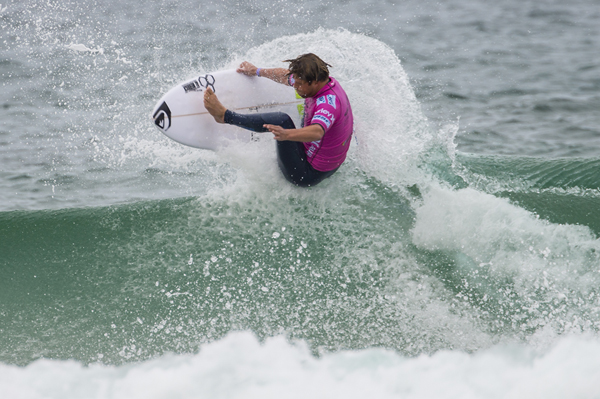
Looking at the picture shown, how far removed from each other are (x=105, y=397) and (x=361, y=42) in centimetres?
361

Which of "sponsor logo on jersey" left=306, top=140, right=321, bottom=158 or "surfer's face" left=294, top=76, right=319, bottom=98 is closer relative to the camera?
"surfer's face" left=294, top=76, right=319, bottom=98

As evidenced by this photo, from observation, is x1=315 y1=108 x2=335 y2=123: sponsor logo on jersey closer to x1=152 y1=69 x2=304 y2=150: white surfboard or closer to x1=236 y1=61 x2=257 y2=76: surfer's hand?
x1=152 y1=69 x2=304 y2=150: white surfboard

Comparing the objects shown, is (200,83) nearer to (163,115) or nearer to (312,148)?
(163,115)

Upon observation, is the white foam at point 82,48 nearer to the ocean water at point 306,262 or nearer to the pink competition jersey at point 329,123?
the ocean water at point 306,262

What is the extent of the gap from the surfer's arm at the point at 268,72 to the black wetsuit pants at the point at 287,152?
1.63 ft

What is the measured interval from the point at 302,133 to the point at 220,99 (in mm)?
1206

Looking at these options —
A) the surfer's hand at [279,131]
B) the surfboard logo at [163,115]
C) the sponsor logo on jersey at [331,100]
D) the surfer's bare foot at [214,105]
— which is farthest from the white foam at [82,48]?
the sponsor logo on jersey at [331,100]

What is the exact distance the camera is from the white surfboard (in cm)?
452

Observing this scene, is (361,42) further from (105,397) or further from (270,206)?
(105,397)

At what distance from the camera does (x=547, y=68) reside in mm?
8352

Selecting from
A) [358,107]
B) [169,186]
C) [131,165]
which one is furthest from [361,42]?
[131,165]

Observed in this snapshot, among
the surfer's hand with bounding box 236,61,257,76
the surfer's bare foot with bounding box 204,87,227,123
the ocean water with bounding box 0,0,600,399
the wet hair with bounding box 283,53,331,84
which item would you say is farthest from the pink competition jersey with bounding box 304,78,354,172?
the surfer's hand with bounding box 236,61,257,76

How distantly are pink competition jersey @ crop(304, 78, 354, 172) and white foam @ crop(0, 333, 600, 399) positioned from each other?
1.34 m

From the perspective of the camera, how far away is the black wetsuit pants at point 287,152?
3.95m
